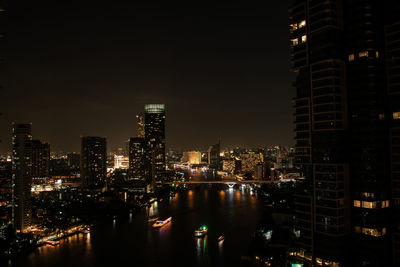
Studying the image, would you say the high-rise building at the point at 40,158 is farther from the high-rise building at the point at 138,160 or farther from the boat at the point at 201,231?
the boat at the point at 201,231

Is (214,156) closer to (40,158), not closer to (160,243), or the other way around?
(40,158)

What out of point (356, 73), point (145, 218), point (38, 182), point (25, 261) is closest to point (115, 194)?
point (145, 218)

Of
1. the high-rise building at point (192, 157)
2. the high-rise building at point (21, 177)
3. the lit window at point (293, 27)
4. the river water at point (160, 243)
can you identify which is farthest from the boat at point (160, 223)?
the high-rise building at point (192, 157)

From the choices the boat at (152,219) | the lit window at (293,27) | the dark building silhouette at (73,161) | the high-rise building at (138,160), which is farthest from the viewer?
the dark building silhouette at (73,161)

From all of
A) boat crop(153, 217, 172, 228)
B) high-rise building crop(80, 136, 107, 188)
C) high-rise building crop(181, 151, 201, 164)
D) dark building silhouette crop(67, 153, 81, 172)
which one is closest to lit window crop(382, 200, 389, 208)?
boat crop(153, 217, 172, 228)

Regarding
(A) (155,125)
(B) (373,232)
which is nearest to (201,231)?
(B) (373,232)
